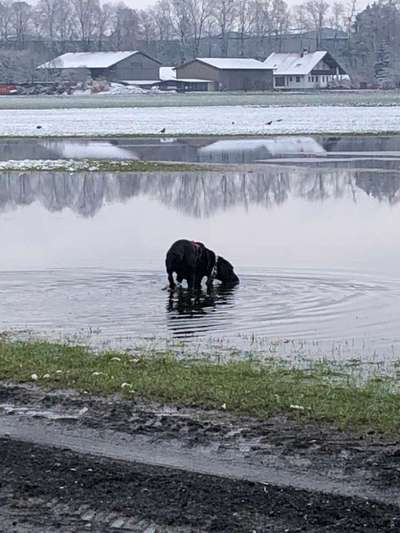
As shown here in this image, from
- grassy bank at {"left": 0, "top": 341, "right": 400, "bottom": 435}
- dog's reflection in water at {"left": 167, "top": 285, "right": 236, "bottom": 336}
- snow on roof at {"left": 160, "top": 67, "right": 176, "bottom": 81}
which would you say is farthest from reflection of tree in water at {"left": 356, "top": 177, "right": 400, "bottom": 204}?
snow on roof at {"left": 160, "top": 67, "right": 176, "bottom": 81}

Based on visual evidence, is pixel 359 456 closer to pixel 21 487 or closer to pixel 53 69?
pixel 21 487

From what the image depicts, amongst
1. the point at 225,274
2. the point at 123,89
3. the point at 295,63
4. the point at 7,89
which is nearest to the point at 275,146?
the point at 225,274

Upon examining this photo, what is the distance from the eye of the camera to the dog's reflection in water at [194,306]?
13.7 metres

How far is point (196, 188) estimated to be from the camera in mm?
30297

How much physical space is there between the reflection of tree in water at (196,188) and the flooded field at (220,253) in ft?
0.17

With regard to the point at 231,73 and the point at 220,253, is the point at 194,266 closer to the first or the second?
the point at 220,253

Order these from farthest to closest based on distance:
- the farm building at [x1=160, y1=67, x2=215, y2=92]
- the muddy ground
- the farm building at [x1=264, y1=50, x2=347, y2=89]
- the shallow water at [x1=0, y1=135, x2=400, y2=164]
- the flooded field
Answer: the farm building at [x1=264, y1=50, x2=347, y2=89] < the farm building at [x1=160, y1=67, x2=215, y2=92] < the shallow water at [x1=0, y1=135, x2=400, y2=164] < the flooded field < the muddy ground

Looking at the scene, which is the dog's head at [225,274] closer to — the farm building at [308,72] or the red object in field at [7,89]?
the red object in field at [7,89]

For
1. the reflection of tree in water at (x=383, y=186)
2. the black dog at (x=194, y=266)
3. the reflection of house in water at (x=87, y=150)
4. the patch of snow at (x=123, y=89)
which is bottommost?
the reflection of house in water at (x=87, y=150)

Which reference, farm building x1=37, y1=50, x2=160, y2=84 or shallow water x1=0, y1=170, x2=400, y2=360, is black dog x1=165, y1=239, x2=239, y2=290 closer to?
shallow water x1=0, y1=170, x2=400, y2=360

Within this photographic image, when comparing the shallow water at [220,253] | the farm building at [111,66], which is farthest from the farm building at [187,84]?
the shallow water at [220,253]

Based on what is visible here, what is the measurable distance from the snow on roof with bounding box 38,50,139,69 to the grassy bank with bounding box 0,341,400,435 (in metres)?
140

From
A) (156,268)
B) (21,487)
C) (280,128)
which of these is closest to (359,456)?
(21,487)

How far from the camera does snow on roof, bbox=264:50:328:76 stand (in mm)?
→ 144375
